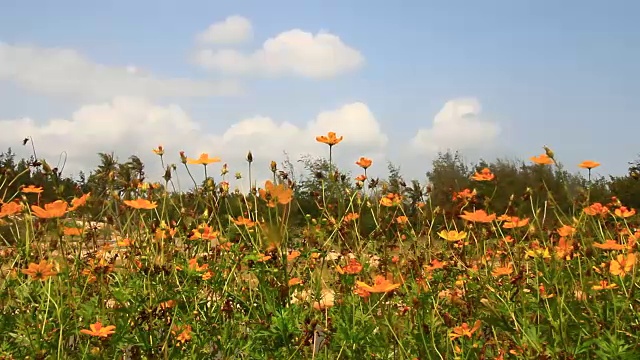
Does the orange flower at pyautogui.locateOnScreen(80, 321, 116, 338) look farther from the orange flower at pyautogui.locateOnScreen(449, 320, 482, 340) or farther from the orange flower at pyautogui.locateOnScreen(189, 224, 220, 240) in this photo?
the orange flower at pyautogui.locateOnScreen(449, 320, 482, 340)

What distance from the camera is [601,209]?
3.40 metres

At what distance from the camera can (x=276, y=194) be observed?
2473 millimetres

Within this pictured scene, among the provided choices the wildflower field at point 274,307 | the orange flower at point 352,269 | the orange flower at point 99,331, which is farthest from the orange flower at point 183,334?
the orange flower at point 352,269

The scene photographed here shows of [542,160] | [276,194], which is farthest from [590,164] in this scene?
[276,194]

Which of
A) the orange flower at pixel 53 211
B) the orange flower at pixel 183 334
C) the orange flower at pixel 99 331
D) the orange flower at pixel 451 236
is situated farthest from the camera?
the orange flower at pixel 451 236

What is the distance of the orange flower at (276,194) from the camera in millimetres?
2367

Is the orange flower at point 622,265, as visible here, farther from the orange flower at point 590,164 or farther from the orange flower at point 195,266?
the orange flower at point 195,266

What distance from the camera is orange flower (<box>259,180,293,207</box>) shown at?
2367mm

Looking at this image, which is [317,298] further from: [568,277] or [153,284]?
[568,277]

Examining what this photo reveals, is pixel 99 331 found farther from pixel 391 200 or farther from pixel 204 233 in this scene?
pixel 391 200

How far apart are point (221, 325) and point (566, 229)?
5.33 ft

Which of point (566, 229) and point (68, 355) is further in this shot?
point (566, 229)

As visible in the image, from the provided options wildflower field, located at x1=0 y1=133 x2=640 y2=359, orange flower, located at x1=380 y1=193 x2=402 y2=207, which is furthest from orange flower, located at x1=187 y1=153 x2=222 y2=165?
orange flower, located at x1=380 y1=193 x2=402 y2=207

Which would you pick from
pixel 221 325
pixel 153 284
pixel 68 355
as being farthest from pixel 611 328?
pixel 68 355
